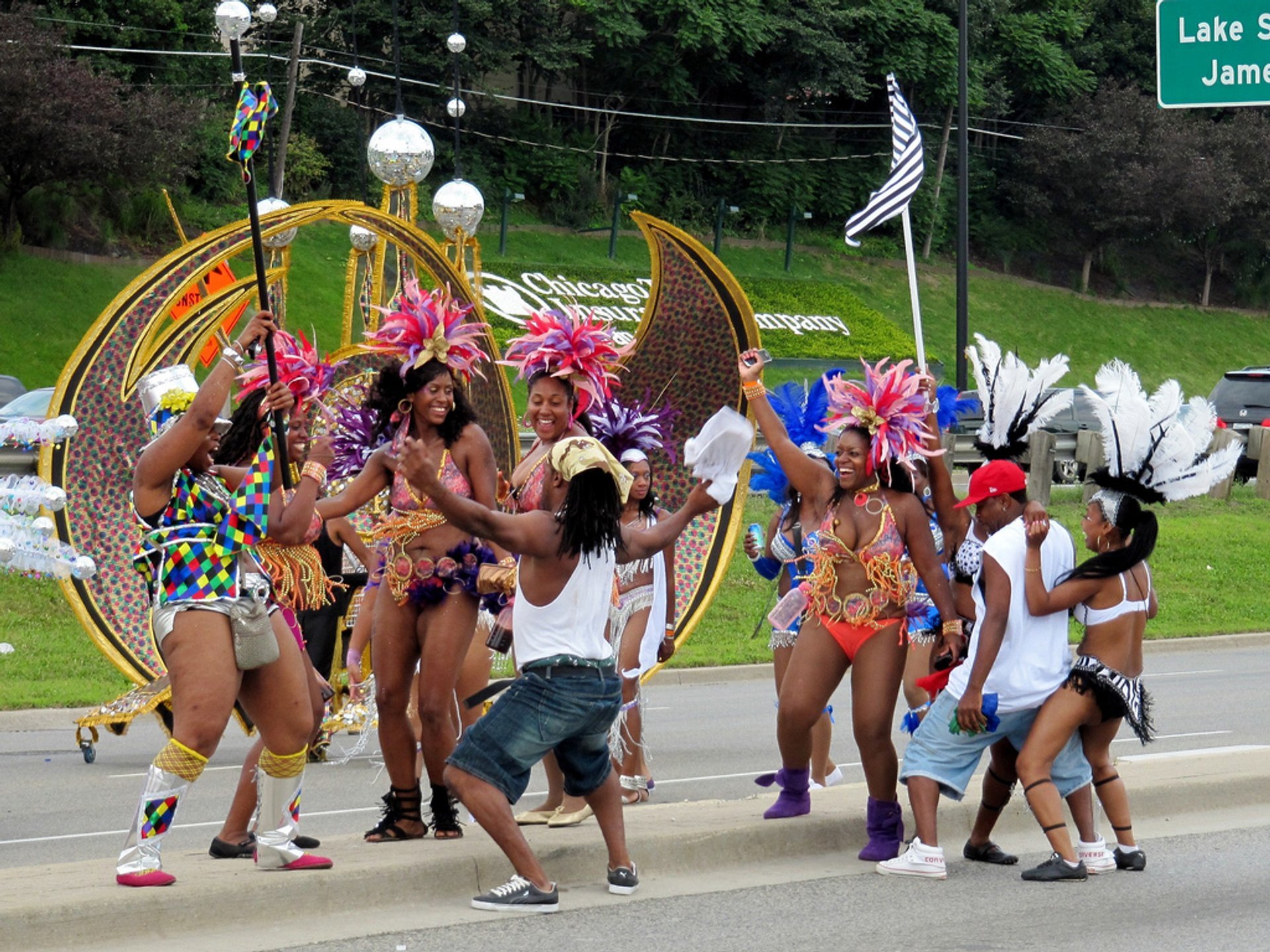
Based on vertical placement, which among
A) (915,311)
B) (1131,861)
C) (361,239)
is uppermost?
(361,239)

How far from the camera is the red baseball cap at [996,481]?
717 cm

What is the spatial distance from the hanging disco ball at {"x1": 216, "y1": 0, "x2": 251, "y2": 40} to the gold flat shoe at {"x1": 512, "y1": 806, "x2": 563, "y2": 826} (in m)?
3.43

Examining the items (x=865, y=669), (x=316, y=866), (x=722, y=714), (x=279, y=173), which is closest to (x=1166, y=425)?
(x=865, y=669)

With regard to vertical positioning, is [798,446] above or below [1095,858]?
above

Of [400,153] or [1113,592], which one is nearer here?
[1113,592]

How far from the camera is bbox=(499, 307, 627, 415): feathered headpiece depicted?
709cm

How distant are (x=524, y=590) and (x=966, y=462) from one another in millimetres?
19559

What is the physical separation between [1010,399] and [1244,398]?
74.6ft

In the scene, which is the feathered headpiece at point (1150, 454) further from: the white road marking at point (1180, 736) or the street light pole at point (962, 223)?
the street light pole at point (962, 223)

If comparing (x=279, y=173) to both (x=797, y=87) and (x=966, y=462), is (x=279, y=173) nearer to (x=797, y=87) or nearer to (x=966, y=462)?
(x=966, y=462)

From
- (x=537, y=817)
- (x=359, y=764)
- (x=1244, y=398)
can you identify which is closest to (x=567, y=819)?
(x=537, y=817)

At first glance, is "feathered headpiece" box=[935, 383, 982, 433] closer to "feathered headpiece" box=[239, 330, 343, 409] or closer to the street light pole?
"feathered headpiece" box=[239, 330, 343, 409]

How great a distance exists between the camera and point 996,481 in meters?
7.19

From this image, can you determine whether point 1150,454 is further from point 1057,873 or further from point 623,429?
point 623,429
